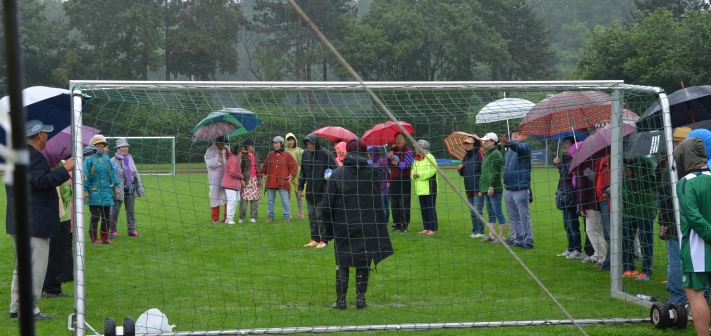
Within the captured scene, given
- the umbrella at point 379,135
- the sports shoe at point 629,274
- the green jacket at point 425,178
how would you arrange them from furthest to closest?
the umbrella at point 379,135
the green jacket at point 425,178
the sports shoe at point 629,274

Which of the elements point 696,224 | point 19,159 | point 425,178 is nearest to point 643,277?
point 696,224

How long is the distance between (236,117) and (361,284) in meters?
4.19

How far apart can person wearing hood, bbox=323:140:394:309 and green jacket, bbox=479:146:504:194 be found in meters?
3.75

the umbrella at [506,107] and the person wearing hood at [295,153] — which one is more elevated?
the umbrella at [506,107]

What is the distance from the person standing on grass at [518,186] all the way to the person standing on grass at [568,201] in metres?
0.51

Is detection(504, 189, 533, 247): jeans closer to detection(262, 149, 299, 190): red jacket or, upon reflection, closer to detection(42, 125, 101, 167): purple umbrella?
detection(262, 149, 299, 190): red jacket

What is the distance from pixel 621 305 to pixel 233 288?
3.96 metres

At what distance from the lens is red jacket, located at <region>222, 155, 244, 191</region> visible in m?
13.0

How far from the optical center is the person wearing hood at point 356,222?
23.1 feet

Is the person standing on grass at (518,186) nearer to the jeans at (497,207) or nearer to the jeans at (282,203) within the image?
the jeans at (497,207)

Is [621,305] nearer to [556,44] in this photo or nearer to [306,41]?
[306,41]

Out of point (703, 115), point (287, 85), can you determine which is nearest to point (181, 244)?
point (287, 85)

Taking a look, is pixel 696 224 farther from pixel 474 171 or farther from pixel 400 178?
pixel 400 178

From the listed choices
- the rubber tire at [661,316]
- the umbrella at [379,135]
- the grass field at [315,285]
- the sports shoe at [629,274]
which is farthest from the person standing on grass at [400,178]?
the rubber tire at [661,316]
